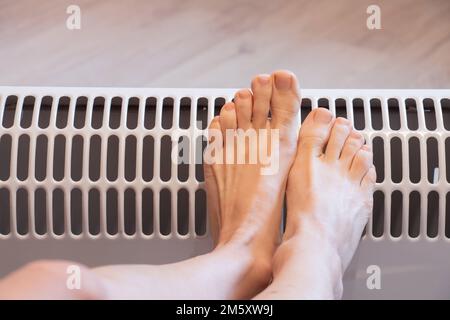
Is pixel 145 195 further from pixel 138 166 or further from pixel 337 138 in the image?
pixel 337 138

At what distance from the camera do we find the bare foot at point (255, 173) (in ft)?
2.52

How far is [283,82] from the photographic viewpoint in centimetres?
80

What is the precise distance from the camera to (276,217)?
0.79m

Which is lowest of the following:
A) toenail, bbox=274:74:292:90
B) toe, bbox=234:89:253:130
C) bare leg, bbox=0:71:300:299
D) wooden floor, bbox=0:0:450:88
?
bare leg, bbox=0:71:300:299

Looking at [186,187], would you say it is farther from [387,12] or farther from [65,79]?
[387,12]

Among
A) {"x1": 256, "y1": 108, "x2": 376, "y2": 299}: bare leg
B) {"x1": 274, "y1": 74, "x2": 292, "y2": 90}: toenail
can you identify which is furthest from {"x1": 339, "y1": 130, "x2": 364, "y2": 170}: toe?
{"x1": 274, "y1": 74, "x2": 292, "y2": 90}: toenail

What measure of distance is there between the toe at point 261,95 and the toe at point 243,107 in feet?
0.04

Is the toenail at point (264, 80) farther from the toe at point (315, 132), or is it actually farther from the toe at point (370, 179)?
the toe at point (370, 179)

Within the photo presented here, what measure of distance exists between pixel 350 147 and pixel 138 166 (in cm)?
32

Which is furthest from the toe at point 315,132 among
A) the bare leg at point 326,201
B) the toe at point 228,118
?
the toe at point 228,118

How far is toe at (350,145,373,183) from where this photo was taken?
0.76 metres

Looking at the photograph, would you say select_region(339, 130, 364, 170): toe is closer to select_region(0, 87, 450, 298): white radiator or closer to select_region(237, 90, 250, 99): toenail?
select_region(0, 87, 450, 298): white radiator

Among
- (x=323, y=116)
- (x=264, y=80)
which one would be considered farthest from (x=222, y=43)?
(x=323, y=116)

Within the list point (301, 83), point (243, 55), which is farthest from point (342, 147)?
point (243, 55)
